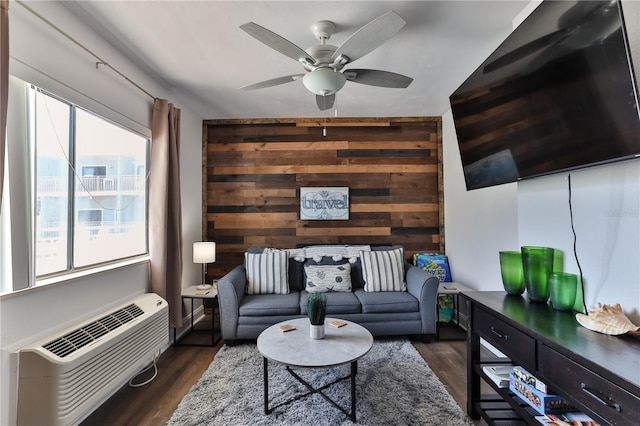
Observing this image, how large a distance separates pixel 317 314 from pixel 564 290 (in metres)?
1.44

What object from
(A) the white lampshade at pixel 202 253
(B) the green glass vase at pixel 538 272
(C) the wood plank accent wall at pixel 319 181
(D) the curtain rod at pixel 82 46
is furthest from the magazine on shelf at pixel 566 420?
(D) the curtain rod at pixel 82 46

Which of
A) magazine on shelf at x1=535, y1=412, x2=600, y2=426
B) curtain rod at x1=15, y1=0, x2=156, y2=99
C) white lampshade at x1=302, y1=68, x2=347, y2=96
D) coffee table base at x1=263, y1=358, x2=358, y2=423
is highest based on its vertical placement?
curtain rod at x1=15, y1=0, x2=156, y2=99

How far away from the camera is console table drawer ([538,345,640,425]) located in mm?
894

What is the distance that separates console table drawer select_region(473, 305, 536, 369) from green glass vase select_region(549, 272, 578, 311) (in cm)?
32

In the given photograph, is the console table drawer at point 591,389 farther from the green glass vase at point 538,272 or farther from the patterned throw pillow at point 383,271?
the patterned throw pillow at point 383,271

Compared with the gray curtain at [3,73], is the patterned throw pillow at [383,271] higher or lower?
lower

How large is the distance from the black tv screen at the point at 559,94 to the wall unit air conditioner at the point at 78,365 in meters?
2.78

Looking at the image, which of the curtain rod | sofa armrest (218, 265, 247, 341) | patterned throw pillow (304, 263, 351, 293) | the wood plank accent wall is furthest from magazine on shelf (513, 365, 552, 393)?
the curtain rod

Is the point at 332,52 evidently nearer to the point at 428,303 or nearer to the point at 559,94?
the point at 559,94

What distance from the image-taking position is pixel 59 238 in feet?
5.85

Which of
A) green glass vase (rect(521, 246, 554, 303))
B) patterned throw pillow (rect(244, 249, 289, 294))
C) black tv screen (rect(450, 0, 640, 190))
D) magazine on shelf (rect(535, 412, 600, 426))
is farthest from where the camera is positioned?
patterned throw pillow (rect(244, 249, 289, 294))

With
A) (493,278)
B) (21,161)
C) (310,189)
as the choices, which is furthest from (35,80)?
(493,278)

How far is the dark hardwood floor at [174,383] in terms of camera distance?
1.83 m

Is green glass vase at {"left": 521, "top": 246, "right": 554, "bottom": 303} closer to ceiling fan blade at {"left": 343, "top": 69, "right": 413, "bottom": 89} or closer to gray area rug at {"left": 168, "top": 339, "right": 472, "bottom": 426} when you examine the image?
gray area rug at {"left": 168, "top": 339, "right": 472, "bottom": 426}
